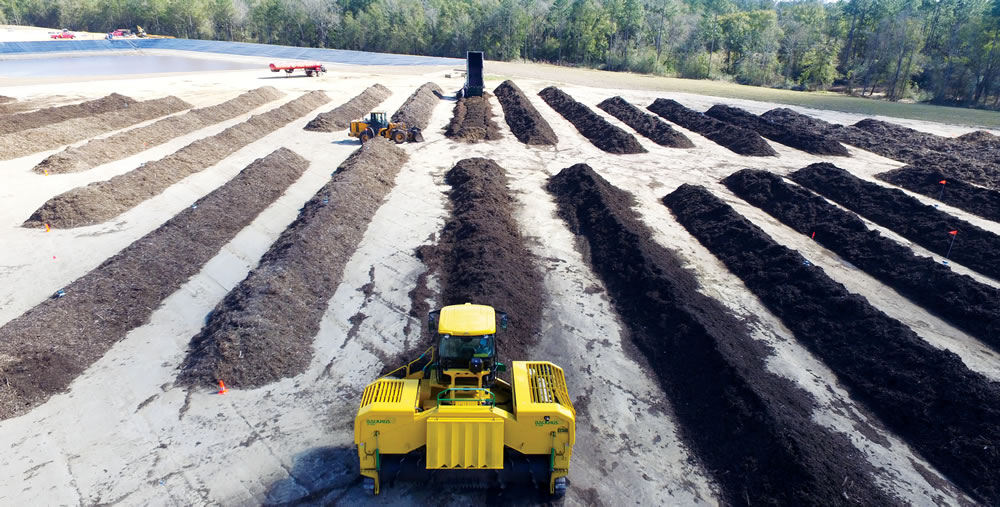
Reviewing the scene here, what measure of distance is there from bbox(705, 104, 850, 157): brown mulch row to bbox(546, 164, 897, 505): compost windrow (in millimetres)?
18135

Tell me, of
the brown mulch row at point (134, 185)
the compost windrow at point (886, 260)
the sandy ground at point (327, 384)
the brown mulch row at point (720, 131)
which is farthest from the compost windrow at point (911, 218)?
the brown mulch row at point (134, 185)

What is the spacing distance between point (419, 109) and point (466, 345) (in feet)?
97.0

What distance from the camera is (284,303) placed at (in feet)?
36.7

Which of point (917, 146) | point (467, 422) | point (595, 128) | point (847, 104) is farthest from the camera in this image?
point (847, 104)

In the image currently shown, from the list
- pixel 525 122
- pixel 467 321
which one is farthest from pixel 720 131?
pixel 467 321

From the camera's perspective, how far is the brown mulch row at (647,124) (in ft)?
92.1

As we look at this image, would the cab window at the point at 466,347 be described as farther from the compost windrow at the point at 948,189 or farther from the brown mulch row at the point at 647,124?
the brown mulch row at the point at 647,124

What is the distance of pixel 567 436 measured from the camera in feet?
20.8

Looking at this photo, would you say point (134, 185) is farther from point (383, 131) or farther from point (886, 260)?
point (886, 260)

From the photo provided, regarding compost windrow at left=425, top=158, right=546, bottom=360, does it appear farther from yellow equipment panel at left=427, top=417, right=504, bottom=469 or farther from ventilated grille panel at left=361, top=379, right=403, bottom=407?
yellow equipment panel at left=427, top=417, right=504, bottom=469

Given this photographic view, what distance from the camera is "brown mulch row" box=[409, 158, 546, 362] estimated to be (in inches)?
439

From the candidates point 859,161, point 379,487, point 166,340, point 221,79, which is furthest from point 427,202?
point 221,79

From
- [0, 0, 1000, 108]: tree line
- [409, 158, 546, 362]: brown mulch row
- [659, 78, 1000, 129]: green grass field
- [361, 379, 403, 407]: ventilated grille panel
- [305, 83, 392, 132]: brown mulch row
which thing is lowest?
[409, 158, 546, 362]: brown mulch row

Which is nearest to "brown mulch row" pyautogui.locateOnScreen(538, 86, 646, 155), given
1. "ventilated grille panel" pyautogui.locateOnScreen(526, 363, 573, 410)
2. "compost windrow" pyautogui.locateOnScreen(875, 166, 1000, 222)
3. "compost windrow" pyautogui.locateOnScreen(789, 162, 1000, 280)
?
"compost windrow" pyautogui.locateOnScreen(789, 162, 1000, 280)
